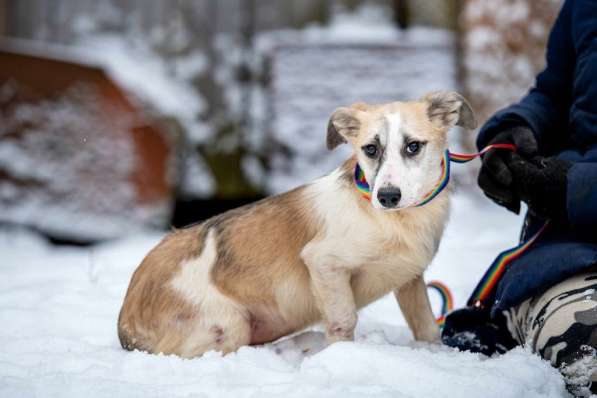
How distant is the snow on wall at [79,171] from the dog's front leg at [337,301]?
3.11 m

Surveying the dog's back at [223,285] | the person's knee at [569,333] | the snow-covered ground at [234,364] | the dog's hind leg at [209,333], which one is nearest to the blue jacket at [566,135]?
the person's knee at [569,333]

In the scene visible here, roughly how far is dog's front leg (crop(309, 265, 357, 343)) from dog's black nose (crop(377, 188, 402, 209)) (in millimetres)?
323

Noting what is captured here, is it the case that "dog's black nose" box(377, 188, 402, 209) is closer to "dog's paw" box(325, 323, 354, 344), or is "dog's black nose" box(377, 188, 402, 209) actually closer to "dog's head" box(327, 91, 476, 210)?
"dog's head" box(327, 91, 476, 210)

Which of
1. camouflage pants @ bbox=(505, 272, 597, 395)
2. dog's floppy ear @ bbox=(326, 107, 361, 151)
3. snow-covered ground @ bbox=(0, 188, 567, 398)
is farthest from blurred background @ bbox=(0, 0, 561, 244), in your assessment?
camouflage pants @ bbox=(505, 272, 597, 395)

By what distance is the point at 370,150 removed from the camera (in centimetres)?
245

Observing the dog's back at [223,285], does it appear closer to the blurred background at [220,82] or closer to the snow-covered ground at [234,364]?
the snow-covered ground at [234,364]

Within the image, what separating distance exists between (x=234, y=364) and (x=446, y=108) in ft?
4.02

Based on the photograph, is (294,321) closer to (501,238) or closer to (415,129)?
(415,129)

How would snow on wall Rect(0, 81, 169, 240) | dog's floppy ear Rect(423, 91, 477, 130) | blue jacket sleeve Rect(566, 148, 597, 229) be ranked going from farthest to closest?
snow on wall Rect(0, 81, 169, 240)
dog's floppy ear Rect(423, 91, 477, 130)
blue jacket sleeve Rect(566, 148, 597, 229)

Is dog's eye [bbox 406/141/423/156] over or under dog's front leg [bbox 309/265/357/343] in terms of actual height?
over

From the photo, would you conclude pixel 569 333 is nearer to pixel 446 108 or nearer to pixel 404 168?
pixel 404 168

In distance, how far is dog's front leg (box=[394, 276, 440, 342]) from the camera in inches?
104

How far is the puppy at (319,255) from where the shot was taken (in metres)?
2.43

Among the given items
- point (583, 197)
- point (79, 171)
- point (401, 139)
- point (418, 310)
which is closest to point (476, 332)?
point (418, 310)
